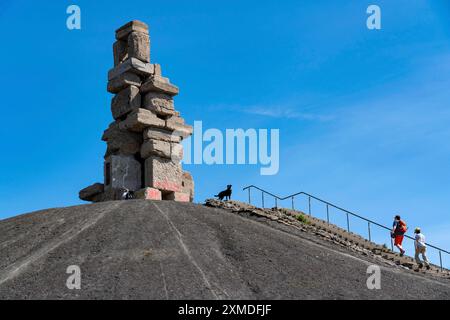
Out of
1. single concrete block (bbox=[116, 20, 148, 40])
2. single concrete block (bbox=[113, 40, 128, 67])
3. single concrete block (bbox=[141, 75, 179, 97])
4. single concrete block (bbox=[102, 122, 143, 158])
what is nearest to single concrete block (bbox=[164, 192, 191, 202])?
single concrete block (bbox=[102, 122, 143, 158])

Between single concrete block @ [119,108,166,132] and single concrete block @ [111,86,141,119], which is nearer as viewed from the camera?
single concrete block @ [119,108,166,132]

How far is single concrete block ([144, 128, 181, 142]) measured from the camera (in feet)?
103

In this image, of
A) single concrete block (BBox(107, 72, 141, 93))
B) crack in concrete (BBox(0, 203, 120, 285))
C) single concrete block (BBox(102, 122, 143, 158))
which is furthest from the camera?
single concrete block (BBox(107, 72, 141, 93))

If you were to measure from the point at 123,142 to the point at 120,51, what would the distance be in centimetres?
467

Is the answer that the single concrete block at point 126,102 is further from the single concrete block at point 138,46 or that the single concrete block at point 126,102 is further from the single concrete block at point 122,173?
the single concrete block at point 122,173

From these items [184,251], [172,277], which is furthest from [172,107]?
[172,277]

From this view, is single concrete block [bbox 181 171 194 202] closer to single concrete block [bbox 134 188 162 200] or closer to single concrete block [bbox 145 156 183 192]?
single concrete block [bbox 145 156 183 192]

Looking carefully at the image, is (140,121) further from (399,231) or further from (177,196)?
(399,231)

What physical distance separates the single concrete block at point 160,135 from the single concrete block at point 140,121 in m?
0.21

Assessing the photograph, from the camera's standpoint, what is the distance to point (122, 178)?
102ft

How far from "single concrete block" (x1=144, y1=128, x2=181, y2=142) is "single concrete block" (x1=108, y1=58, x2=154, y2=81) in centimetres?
282

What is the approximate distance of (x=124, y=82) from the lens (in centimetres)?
3209

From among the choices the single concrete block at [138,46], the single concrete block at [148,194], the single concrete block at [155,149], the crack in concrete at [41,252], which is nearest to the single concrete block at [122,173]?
the single concrete block at [155,149]
